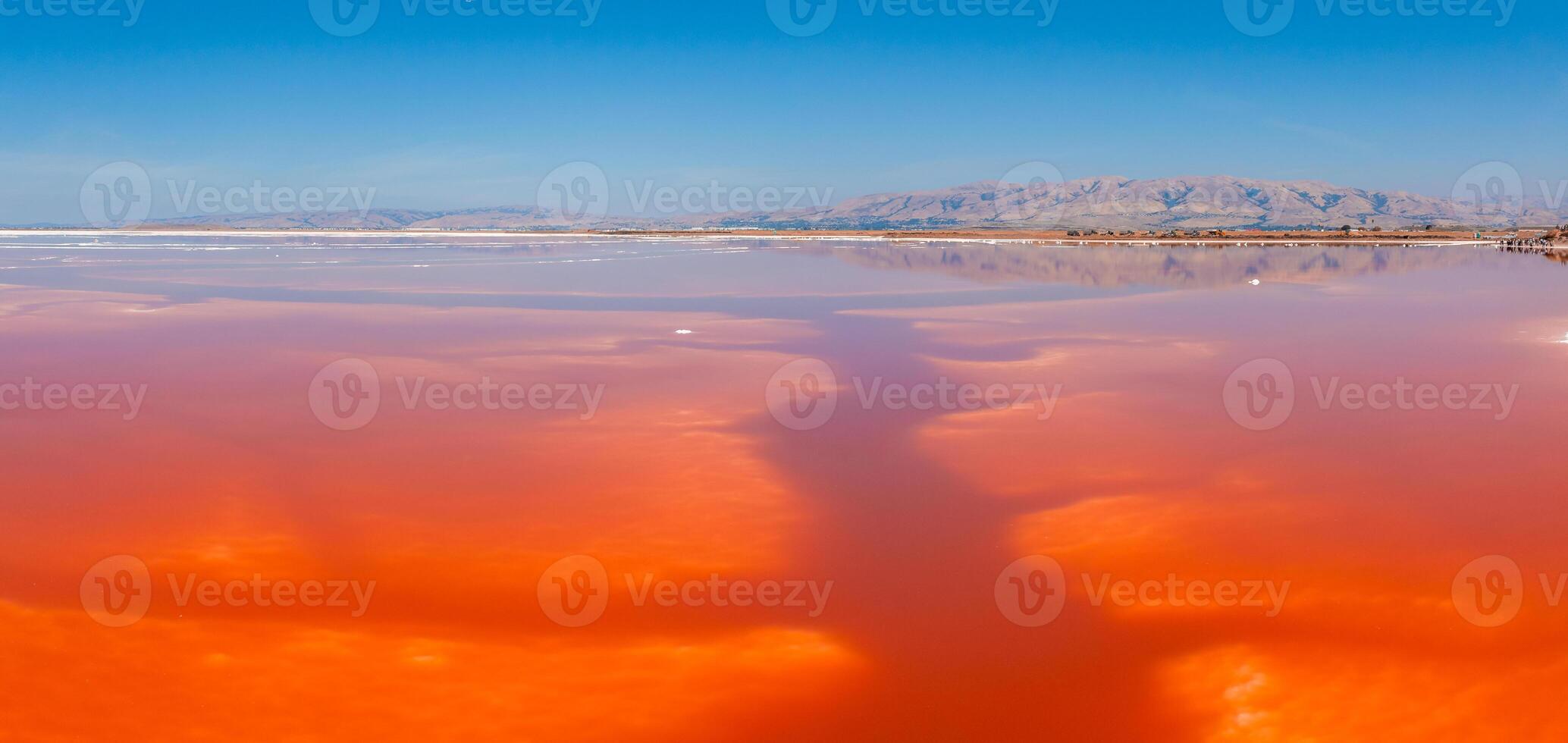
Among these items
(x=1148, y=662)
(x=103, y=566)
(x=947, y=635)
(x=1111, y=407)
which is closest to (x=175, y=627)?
(x=103, y=566)

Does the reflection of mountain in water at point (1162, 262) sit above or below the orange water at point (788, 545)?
above

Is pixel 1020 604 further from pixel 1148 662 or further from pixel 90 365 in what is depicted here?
pixel 90 365

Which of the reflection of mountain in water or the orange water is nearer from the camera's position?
the orange water

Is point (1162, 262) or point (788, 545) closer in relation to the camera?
point (788, 545)

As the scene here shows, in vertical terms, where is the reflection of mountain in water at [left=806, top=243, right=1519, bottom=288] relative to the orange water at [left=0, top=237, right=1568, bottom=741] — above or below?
above
